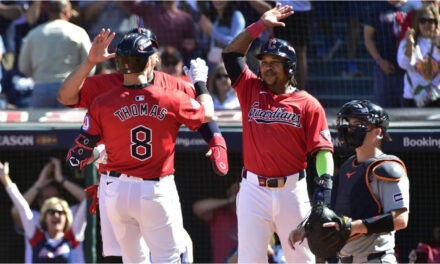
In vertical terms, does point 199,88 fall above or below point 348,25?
below

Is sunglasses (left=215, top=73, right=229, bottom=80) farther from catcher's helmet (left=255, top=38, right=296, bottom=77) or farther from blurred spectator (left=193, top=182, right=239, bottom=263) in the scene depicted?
catcher's helmet (left=255, top=38, right=296, bottom=77)

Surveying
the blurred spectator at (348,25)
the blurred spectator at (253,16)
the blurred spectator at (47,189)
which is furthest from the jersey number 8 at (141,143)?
the blurred spectator at (348,25)

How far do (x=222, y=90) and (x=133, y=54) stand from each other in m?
3.15

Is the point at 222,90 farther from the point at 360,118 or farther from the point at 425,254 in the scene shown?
the point at 360,118

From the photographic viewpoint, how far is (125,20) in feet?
27.5

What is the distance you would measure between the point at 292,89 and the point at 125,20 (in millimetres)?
3565

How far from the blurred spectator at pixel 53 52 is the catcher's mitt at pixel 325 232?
407cm

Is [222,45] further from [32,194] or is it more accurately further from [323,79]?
[32,194]

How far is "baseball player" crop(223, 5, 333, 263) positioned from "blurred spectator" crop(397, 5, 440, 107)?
2645mm

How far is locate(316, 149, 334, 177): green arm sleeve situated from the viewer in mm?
4809

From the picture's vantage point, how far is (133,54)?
4559 millimetres

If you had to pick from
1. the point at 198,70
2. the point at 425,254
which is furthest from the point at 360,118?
the point at 425,254

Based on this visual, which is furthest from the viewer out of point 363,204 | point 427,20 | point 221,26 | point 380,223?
point 221,26

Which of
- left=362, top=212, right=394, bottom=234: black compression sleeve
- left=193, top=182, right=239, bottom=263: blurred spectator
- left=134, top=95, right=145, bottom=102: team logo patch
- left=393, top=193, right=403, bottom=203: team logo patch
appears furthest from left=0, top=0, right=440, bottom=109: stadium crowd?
left=362, top=212, right=394, bottom=234: black compression sleeve
